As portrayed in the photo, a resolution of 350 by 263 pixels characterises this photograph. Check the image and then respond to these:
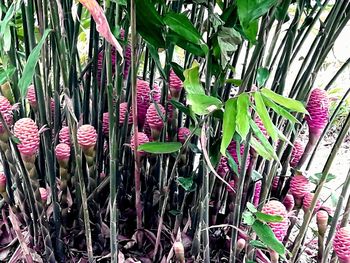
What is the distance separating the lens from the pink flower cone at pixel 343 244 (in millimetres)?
564

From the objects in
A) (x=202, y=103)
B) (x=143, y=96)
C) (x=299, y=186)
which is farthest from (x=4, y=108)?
(x=299, y=186)

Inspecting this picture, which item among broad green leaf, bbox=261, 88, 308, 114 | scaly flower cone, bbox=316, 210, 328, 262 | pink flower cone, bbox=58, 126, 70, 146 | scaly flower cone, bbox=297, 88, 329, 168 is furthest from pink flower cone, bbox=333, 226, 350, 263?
pink flower cone, bbox=58, 126, 70, 146

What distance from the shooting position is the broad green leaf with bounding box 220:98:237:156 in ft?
1.23

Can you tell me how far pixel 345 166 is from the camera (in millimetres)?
1338

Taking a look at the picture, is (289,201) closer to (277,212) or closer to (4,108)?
(277,212)

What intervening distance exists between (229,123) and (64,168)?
0.31 meters

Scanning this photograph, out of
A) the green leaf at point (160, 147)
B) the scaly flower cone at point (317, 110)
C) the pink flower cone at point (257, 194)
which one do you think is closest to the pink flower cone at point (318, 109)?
the scaly flower cone at point (317, 110)

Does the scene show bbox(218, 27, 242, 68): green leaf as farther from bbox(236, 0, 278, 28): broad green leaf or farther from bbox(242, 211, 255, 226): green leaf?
bbox(242, 211, 255, 226): green leaf

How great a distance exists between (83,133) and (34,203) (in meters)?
0.13

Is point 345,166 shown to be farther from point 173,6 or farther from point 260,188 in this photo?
point 173,6

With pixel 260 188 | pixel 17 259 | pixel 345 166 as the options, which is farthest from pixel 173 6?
pixel 345 166

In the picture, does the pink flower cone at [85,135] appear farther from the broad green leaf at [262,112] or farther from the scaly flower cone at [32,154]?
the broad green leaf at [262,112]

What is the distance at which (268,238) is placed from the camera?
1.68 ft

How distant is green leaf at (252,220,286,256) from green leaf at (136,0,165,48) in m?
0.23
